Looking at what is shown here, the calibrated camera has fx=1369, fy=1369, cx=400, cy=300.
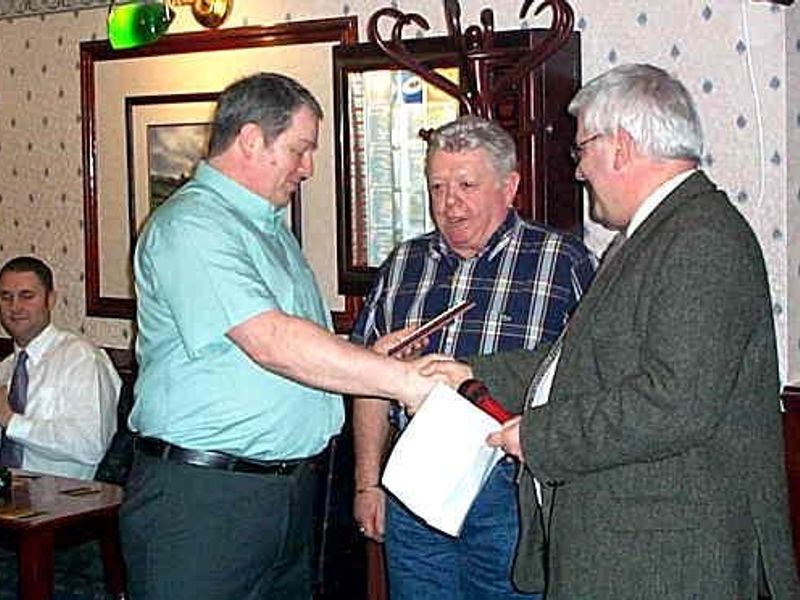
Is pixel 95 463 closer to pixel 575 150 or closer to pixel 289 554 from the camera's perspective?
pixel 289 554

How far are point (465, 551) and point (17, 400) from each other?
188cm

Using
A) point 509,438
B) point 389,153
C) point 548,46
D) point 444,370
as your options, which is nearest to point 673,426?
point 509,438

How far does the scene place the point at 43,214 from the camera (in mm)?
4992

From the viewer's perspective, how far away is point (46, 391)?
4.23m

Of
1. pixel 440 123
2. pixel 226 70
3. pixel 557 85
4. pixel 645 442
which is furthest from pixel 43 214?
pixel 645 442

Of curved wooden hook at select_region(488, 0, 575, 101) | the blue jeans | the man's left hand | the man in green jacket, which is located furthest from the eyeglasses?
curved wooden hook at select_region(488, 0, 575, 101)

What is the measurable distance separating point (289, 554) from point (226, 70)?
211cm

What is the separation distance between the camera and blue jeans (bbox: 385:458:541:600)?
292 cm

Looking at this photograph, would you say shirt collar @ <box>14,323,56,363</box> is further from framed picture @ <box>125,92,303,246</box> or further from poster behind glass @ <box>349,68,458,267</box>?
poster behind glass @ <box>349,68,458,267</box>

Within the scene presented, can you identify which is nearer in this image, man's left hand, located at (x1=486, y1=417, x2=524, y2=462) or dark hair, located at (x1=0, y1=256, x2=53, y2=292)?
man's left hand, located at (x1=486, y1=417, x2=524, y2=462)

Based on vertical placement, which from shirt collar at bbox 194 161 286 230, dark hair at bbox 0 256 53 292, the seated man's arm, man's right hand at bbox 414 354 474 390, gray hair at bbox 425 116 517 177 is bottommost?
the seated man's arm

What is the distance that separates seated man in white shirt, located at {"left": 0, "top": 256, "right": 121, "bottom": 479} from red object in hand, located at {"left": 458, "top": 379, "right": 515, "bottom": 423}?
6.46ft

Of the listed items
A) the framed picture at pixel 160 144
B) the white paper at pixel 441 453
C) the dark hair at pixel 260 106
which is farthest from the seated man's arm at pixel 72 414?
the white paper at pixel 441 453

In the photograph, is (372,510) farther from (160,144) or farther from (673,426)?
(160,144)
